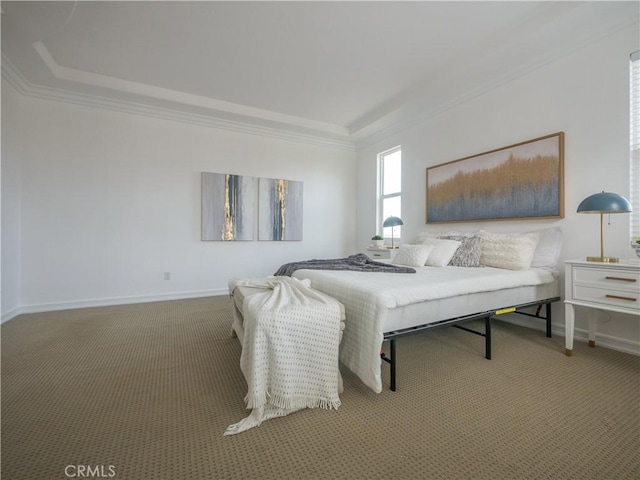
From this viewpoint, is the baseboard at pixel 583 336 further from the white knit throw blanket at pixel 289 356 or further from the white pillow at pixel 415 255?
the white knit throw blanket at pixel 289 356

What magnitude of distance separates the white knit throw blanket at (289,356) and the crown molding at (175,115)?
12.0 feet

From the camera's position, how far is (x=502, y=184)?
10.2 feet

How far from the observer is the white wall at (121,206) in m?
3.37

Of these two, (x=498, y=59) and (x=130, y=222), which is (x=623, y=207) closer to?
Result: (x=498, y=59)

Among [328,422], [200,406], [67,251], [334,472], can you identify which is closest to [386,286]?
[328,422]

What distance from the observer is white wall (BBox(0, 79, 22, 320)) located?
9.55 feet

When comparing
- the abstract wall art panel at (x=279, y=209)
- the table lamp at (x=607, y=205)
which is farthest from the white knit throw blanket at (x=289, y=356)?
the abstract wall art panel at (x=279, y=209)

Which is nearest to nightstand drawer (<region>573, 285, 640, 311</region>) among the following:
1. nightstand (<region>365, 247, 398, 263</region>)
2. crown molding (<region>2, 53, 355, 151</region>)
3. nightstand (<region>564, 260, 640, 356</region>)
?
nightstand (<region>564, 260, 640, 356</region>)

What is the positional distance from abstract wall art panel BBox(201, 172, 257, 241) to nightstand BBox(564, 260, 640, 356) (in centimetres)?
399

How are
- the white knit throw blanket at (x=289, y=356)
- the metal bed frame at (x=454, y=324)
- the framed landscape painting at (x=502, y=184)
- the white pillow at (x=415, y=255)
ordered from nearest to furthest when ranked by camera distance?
1. the white knit throw blanket at (x=289, y=356)
2. the metal bed frame at (x=454, y=324)
3. the framed landscape painting at (x=502, y=184)
4. the white pillow at (x=415, y=255)

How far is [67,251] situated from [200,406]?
3363 millimetres

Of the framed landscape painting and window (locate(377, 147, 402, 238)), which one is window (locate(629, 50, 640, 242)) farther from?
window (locate(377, 147, 402, 238))

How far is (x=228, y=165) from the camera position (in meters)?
4.43

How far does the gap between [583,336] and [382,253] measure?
2332mm
